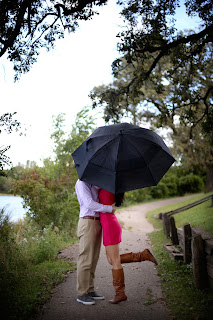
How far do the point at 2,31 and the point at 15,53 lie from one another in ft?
2.03

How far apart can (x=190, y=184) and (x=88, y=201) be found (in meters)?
32.0

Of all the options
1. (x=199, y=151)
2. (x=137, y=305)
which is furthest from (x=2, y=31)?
(x=199, y=151)

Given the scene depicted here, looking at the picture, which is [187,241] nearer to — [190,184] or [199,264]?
[199,264]

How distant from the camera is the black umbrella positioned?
4.01m

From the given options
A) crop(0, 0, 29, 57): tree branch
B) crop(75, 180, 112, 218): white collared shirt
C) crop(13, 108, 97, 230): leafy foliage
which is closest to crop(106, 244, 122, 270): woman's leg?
crop(75, 180, 112, 218): white collared shirt

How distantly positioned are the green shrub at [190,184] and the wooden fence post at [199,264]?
2972 centimetres

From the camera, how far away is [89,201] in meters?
4.36

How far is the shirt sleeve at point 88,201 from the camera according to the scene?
14.3 feet

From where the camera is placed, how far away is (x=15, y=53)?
740cm

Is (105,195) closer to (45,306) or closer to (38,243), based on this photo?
(45,306)

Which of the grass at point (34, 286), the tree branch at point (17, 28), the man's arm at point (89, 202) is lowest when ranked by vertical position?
the grass at point (34, 286)

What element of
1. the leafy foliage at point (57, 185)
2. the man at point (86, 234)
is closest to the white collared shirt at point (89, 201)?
the man at point (86, 234)

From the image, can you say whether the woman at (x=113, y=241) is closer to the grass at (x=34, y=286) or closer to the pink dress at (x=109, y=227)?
the pink dress at (x=109, y=227)

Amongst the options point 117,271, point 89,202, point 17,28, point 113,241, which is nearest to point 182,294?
point 117,271
